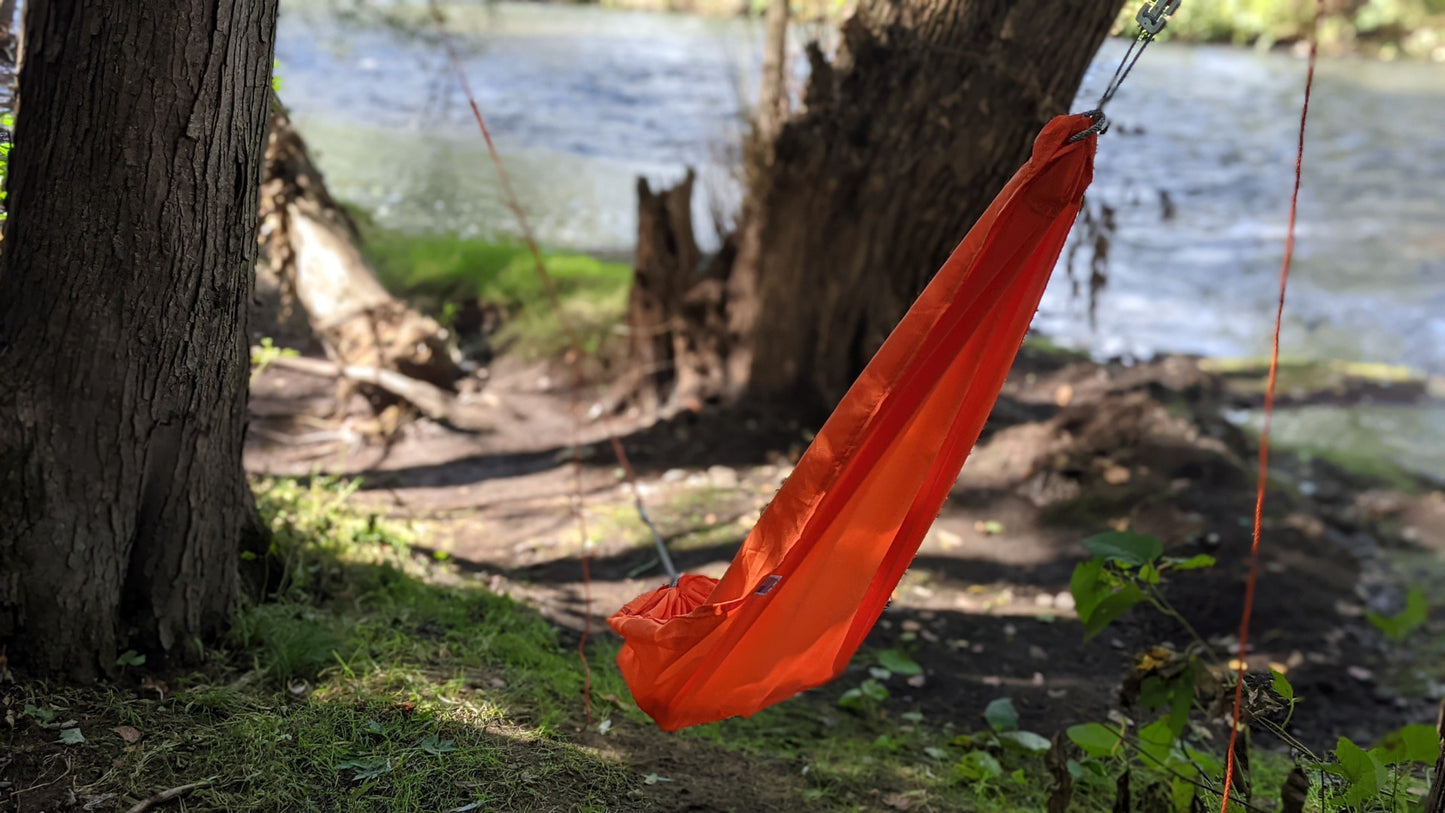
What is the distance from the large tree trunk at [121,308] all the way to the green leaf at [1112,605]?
1688 millimetres

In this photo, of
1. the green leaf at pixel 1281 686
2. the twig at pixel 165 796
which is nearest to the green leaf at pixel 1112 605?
the green leaf at pixel 1281 686

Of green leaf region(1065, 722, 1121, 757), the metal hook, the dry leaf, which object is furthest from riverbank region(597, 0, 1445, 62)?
the dry leaf

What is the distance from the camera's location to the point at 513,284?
5.59 metres

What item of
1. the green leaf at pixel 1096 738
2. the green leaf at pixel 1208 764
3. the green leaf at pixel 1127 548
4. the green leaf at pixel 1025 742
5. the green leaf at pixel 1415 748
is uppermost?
the green leaf at pixel 1127 548

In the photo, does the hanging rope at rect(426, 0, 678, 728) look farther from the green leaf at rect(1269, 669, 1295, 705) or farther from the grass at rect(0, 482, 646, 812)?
the green leaf at rect(1269, 669, 1295, 705)

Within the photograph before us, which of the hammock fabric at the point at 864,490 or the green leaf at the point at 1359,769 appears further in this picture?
the hammock fabric at the point at 864,490

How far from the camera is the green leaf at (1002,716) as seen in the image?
2.48 m

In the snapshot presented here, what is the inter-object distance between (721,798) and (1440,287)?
8624 mm

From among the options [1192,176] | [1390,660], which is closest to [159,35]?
[1390,660]

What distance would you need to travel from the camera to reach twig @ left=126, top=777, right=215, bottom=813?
1.61m

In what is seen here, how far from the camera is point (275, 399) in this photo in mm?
4453

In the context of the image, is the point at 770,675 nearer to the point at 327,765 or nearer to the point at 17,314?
the point at 327,765

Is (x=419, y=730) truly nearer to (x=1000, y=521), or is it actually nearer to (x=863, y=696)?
(x=863, y=696)

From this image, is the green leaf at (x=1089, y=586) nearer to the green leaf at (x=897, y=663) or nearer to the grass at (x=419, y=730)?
the grass at (x=419, y=730)
